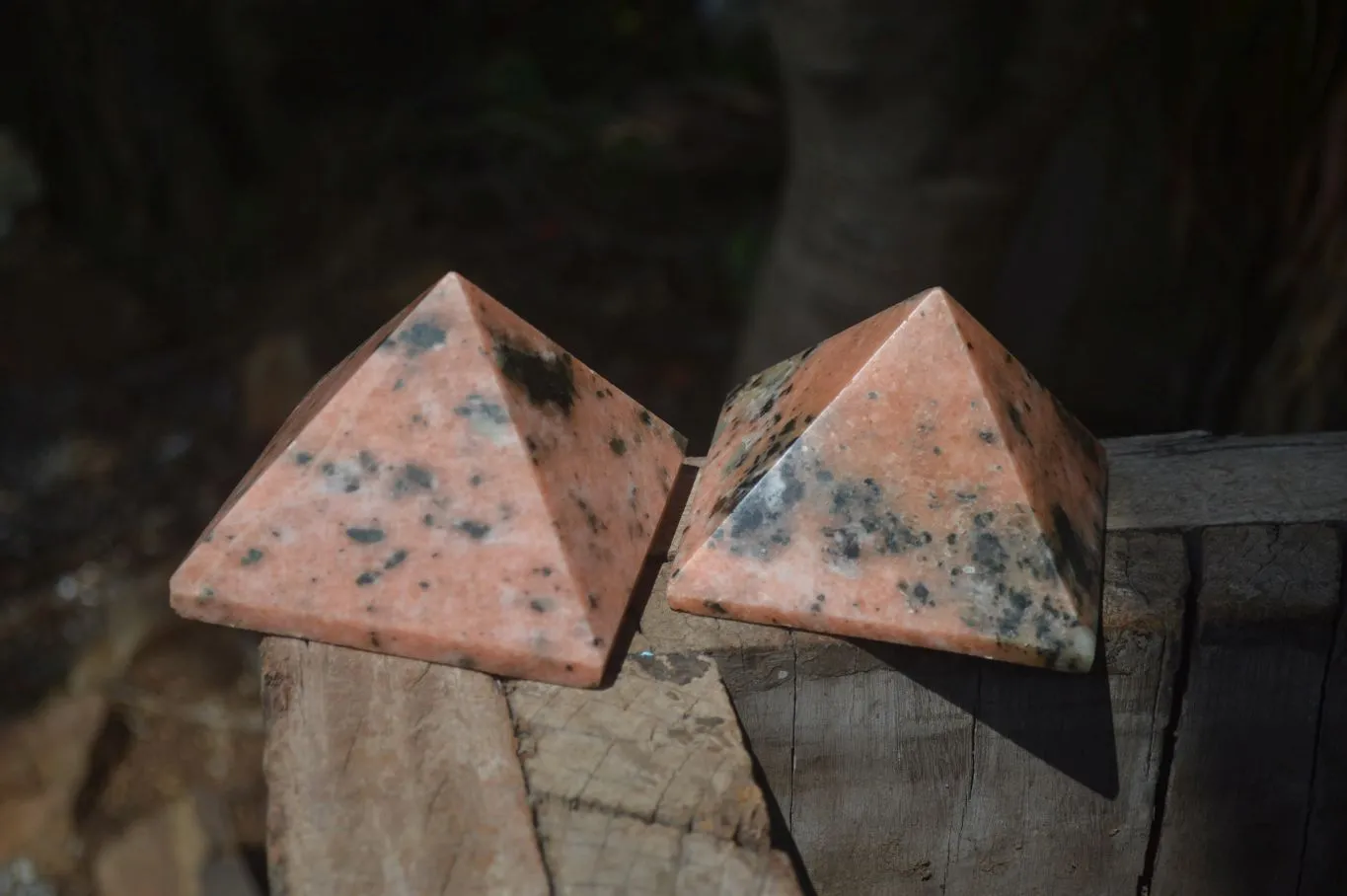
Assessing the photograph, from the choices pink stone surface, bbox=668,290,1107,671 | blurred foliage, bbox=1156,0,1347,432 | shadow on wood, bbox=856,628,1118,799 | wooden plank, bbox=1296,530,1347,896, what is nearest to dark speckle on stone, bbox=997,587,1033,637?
pink stone surface, bbox=668,290,1107,671

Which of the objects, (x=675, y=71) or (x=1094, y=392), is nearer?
(x=1094, y=392)

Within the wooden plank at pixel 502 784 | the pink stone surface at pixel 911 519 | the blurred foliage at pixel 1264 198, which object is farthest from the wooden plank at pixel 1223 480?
the blurred foliage at pixel 1264 198

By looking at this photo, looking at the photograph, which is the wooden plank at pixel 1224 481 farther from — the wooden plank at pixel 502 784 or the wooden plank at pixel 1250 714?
the wooden plank at pixel 502 784

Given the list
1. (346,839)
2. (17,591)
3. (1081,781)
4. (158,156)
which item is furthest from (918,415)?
(158,156)

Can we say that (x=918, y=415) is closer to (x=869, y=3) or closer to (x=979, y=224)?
(x=869, y=3)

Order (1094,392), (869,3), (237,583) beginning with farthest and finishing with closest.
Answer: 1. (1094,392)
2. (869,3)
3. (237,583)

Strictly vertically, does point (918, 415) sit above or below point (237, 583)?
above

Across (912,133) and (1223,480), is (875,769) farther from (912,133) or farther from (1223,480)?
(912,133)
